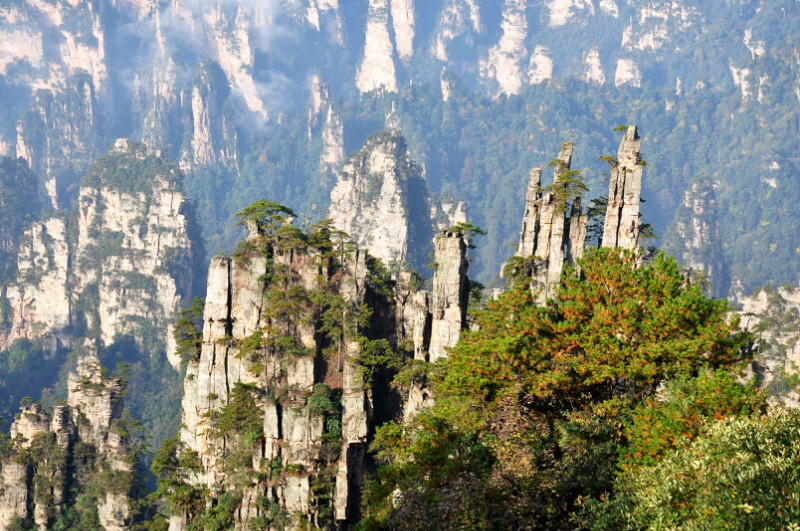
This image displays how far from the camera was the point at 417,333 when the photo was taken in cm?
5416

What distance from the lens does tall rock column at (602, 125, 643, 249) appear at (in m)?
53.8

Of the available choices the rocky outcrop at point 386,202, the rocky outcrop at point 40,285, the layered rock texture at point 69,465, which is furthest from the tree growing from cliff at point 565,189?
the rocky outcrop at point 40,285

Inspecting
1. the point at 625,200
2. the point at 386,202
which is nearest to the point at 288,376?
the point at 625,200

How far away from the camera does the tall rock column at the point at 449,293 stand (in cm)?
5209

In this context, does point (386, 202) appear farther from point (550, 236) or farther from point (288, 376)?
point (288, 376)

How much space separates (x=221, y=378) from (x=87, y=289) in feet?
357

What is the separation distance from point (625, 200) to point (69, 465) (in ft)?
163

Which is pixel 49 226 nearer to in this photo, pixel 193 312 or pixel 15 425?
pixel 15 425

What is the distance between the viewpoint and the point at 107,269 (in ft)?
502

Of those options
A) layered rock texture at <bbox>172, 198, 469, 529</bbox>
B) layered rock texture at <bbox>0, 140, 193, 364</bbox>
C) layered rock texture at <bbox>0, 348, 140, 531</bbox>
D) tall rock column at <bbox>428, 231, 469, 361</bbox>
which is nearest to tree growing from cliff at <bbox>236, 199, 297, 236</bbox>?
layered rock texture at <bbox>172, 198, 469, 529</bbox>

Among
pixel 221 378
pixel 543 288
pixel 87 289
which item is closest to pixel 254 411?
pixel 221 378

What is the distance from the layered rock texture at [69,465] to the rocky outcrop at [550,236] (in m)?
37.5

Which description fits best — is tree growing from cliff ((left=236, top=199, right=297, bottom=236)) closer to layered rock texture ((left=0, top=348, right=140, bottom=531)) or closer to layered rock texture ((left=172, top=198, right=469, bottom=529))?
layered rock texture ((left=172, top=198, right=469, bottom=529))

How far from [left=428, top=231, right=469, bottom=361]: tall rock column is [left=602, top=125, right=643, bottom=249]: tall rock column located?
1004 cm
